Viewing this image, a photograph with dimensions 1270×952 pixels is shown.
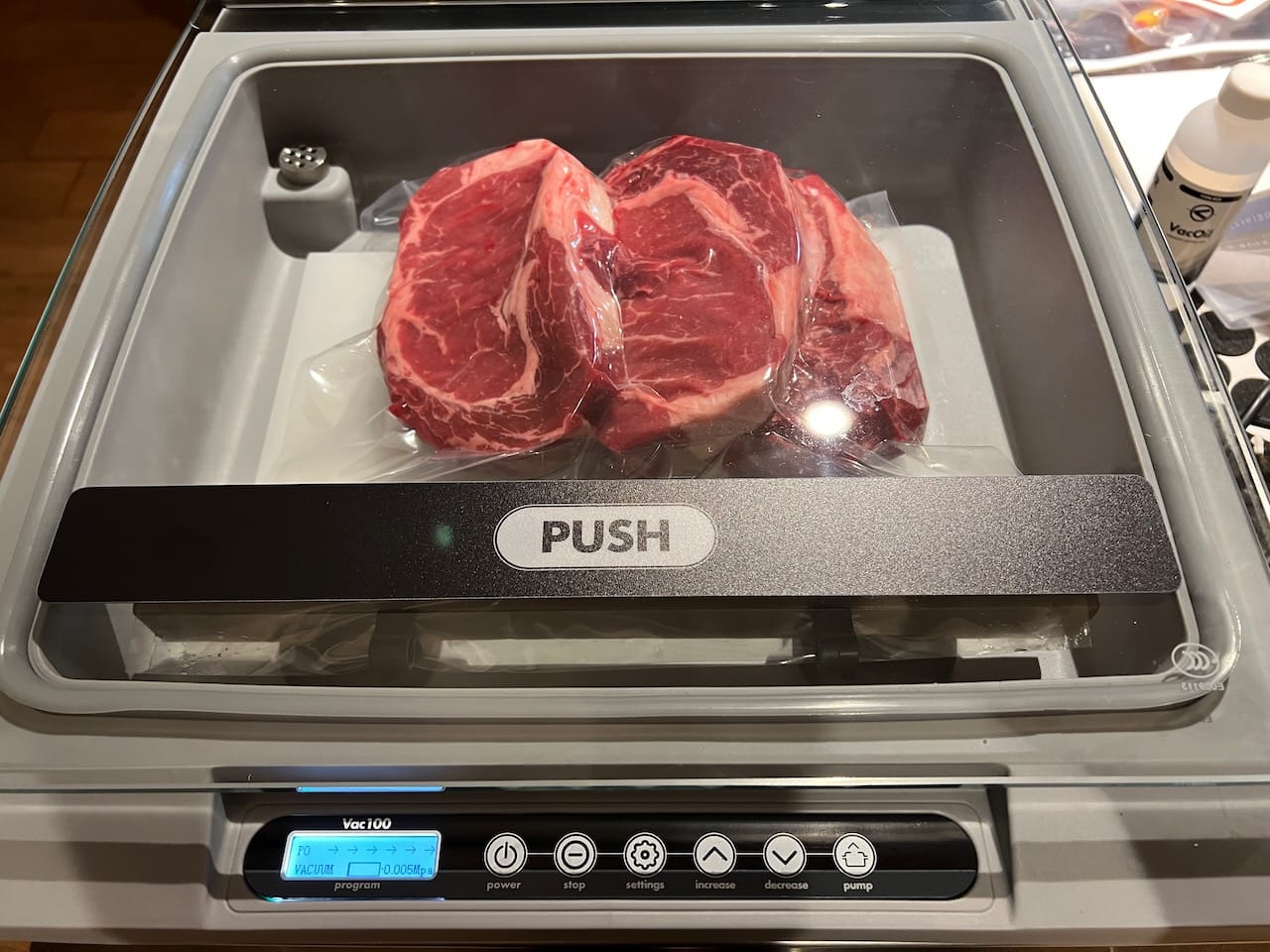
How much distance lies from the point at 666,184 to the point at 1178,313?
460mm

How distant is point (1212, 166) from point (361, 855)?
0.96m

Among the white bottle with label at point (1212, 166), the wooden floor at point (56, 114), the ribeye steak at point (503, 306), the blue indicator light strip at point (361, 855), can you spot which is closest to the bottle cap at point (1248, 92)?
the white bottle with label at point (1212, 166)

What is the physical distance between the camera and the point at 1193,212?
86cm

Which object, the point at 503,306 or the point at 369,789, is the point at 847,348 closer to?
the point at 503,306

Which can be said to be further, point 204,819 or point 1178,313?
point 1178,313

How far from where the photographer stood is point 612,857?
56 cm

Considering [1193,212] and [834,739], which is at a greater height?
[1193,212]

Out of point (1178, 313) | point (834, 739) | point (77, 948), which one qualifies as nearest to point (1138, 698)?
point (834, 739)

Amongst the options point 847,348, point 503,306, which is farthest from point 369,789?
point 847,348

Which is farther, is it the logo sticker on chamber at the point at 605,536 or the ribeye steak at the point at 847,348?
the ribeye steak at the point at 847,348

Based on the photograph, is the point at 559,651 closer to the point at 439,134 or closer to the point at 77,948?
the point at 77,948

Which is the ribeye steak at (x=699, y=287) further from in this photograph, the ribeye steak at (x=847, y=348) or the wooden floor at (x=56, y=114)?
the wooden floor at (x=56, y=114)

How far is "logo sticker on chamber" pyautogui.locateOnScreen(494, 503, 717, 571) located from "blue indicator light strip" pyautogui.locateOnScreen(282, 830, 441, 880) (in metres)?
0.19

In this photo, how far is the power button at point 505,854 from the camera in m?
0.56
